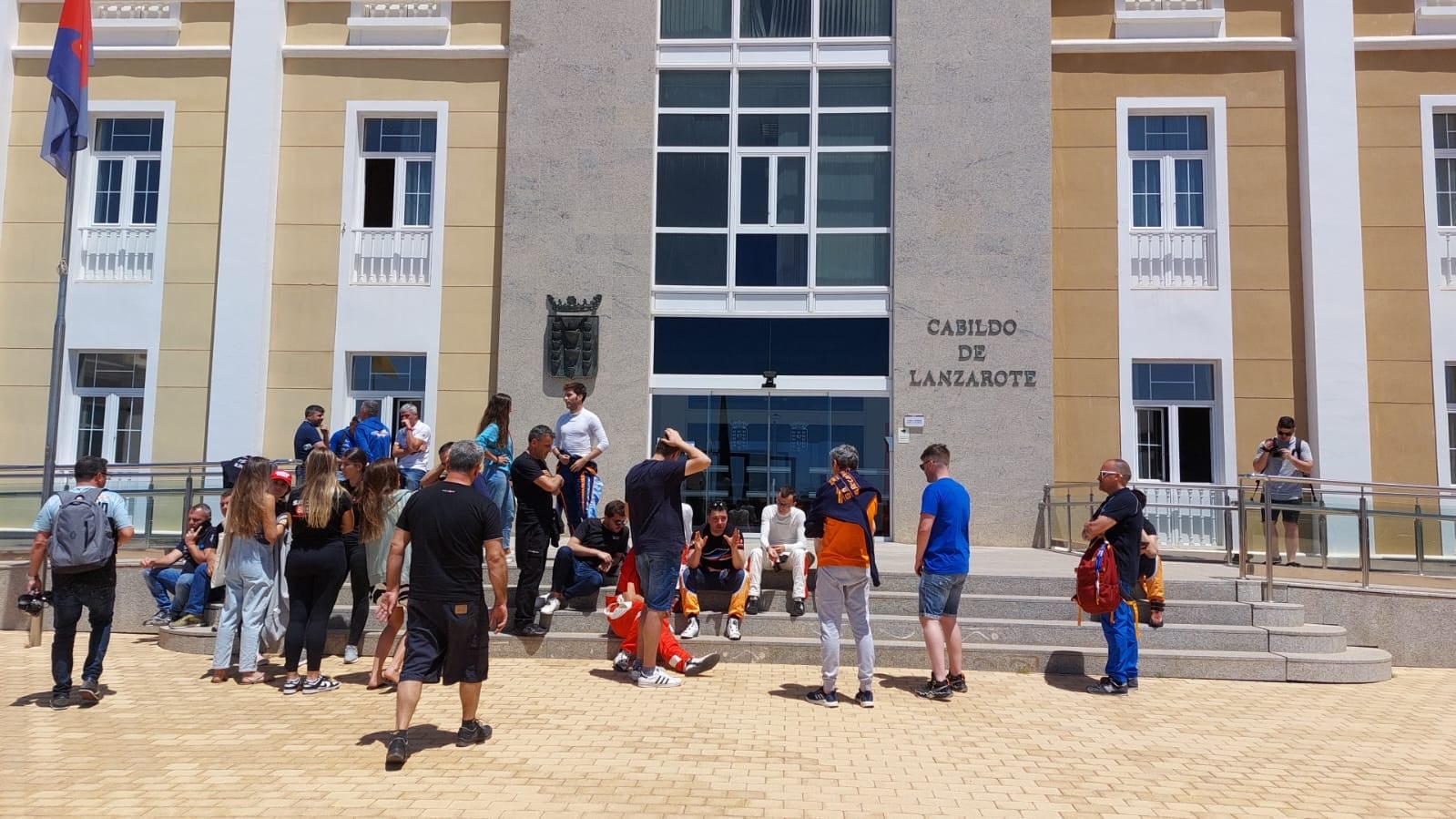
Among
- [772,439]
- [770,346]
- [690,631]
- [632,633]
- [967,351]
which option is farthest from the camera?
[770,346]

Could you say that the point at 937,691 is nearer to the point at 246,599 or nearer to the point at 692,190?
the point at 246,599

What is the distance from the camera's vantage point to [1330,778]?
5762 millimetres

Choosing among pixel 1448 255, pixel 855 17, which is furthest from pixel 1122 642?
pixel 855 17

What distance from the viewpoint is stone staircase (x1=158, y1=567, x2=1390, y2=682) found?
8391 millimetres

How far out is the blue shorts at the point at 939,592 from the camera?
24.3 ft

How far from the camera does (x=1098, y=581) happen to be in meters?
7.79

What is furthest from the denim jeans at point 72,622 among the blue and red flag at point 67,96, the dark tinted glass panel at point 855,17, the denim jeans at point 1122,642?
the dark tinted glass panel at point 855,17

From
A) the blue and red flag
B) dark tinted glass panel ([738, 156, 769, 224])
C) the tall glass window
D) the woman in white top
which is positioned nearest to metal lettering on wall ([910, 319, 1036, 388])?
the tall glass window

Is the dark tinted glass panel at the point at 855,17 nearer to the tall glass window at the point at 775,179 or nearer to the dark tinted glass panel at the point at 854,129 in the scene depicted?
the tall glass window at the point at 775,179

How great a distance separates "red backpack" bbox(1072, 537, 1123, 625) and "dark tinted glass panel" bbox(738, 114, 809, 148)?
28.8ft

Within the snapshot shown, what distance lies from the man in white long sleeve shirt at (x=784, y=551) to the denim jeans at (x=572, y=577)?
145cm

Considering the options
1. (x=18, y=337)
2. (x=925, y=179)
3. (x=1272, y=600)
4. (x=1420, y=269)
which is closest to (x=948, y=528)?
(x=1272, y=600)

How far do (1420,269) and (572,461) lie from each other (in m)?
12.5

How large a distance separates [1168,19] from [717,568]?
449 inches
